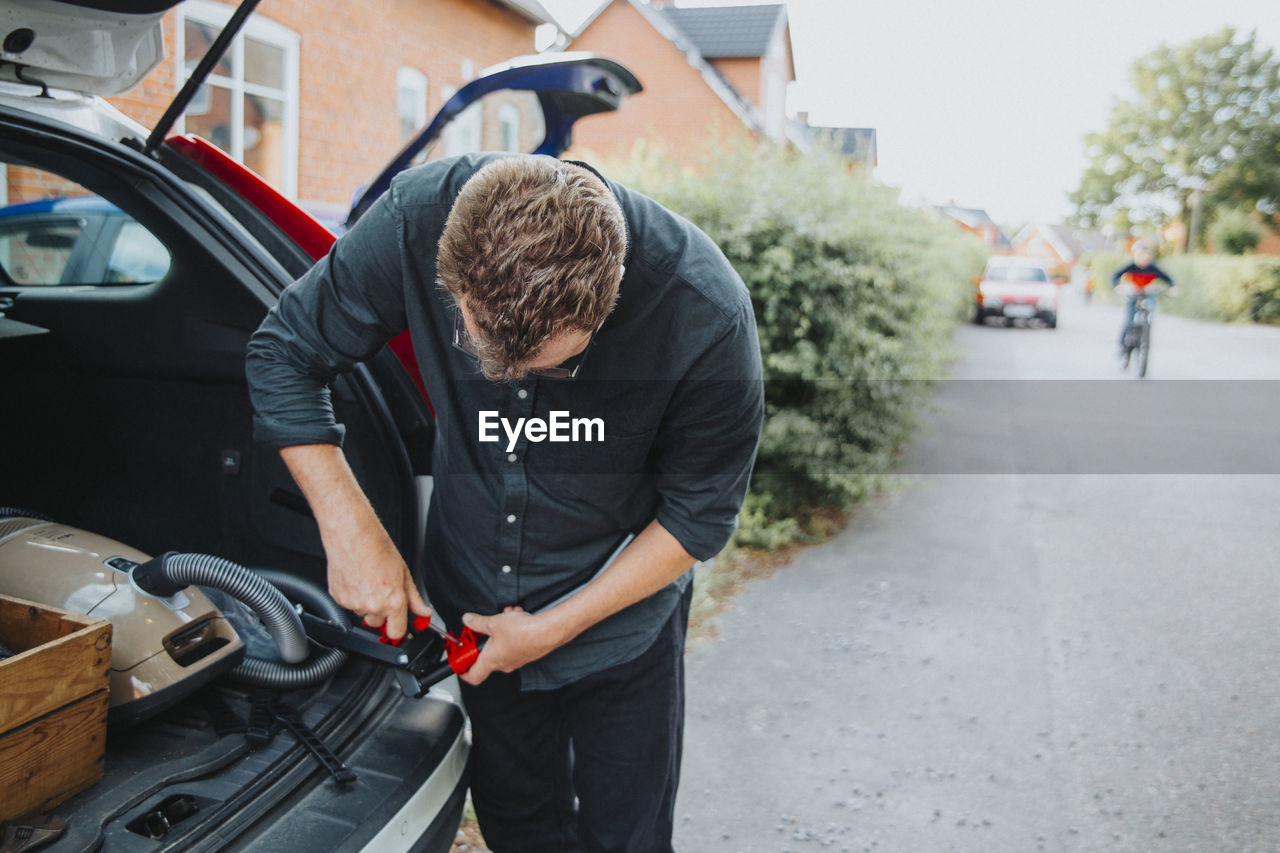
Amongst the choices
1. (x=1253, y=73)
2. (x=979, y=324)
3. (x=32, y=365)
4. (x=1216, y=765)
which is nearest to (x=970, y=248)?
(x=979, y=324)

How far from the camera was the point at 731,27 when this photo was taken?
24.7m

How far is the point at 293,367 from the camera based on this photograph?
1655 millimetres

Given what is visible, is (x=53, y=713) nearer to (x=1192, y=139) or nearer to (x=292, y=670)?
(x=292, y=670)

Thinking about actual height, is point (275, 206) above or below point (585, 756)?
above

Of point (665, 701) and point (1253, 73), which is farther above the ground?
point (1253, 73)

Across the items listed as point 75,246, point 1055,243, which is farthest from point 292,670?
point 1055,243

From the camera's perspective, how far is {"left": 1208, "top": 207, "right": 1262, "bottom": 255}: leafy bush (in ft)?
90.8

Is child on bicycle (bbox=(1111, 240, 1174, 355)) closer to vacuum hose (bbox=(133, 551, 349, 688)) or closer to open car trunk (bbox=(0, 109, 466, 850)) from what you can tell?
open car trunk (bbox=(0, 109, 466, 850))

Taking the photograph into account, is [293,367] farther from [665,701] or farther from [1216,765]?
[1216,765]

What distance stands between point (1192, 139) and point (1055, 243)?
223 ft

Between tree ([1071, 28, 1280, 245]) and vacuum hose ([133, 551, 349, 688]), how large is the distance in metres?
22.9

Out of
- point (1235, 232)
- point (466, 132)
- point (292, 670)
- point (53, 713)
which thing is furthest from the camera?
point (1235, 232)

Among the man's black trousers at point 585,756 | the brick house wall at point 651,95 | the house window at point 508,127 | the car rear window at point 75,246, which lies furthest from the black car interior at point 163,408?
the brick house wall at point 651,95

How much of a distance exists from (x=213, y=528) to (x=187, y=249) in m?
0.75
